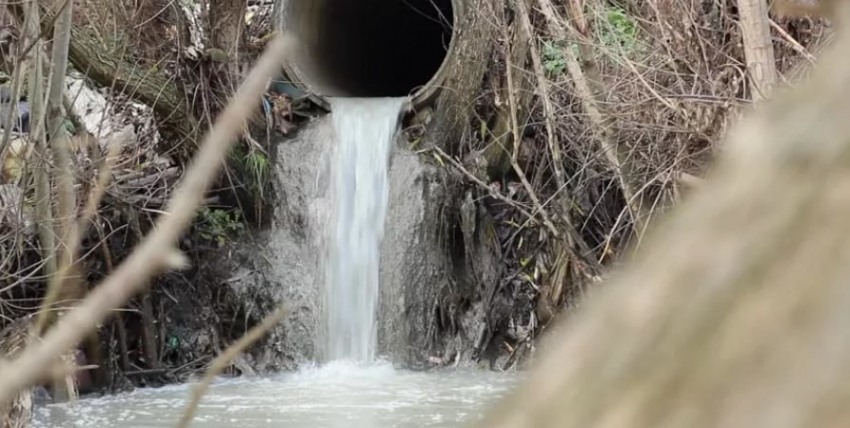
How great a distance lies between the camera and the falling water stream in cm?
587

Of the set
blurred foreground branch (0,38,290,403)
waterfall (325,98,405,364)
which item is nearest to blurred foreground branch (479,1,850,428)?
blurred foreground branch (0,38,290,403)

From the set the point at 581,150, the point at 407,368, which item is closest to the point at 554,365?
the point at 581,150

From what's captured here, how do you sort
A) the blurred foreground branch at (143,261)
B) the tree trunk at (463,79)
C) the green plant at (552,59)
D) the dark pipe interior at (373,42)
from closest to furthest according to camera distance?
1. the blurred foreground branch at (143,261)
2. the green plant at (552,59)
3. the tree trunk at (463,79)
4. the dark pipe interior at (373,42)

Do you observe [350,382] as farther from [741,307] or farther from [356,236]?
[741,307]

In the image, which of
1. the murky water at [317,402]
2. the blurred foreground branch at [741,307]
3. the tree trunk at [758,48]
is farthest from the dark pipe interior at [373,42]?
the blurred foreground branch at [741,307]

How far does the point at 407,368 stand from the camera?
7578 mm

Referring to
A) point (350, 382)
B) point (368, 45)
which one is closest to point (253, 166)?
point (350, 382)

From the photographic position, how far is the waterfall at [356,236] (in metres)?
7.82

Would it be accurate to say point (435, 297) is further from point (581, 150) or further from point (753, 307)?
point (753, 307)

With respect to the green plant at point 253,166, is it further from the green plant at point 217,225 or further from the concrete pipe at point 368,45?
the concrete pipe at point 368,45

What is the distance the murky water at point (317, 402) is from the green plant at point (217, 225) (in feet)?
3.65

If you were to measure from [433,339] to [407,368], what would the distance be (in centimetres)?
29

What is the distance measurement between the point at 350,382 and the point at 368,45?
478 centimetres

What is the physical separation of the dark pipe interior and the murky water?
2.82m
